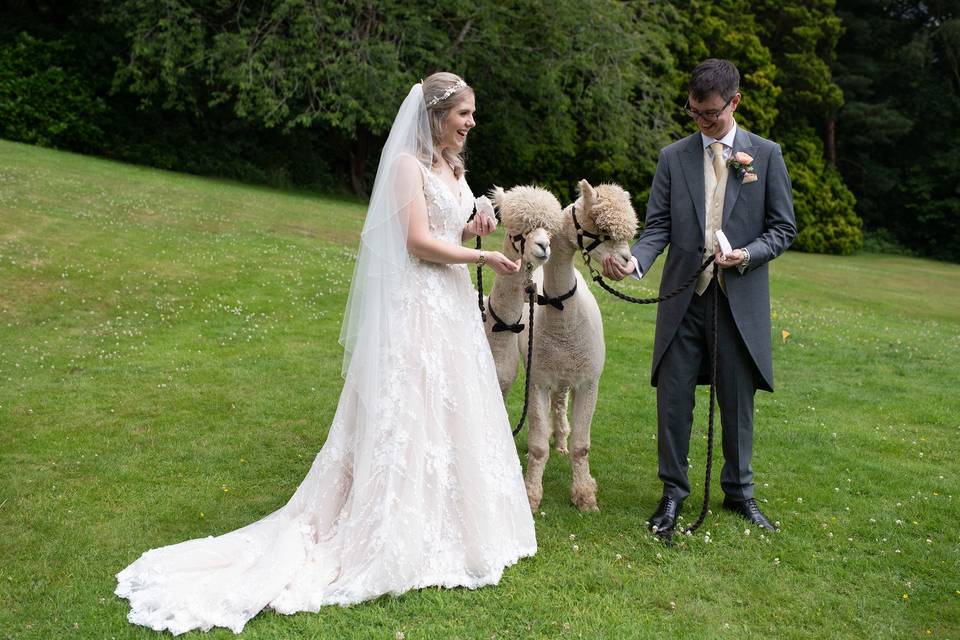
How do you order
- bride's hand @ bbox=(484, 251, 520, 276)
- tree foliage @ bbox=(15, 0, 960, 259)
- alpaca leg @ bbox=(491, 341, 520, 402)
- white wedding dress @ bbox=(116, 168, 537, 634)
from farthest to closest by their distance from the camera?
1. tree foliage @ bbox=(15, 0, 960, 259)
2. alpaca leg @ bbox=(491, 341, 520, 402)
3. bride's hand @ bbox=(484, 251, 520, 276)
4. white wedding dress @ bbox=(116, 168, 537, 634)

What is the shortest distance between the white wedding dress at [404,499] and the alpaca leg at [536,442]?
2.51 ft

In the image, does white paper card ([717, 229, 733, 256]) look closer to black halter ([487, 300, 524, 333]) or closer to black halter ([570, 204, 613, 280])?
black halter ([570, 204, 613, 280])

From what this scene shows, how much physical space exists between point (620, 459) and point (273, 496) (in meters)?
2.96

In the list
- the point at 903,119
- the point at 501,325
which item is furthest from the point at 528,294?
the point at 903,119

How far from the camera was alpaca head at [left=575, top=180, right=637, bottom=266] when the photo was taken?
493 centimetres

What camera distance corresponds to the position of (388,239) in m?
4.65

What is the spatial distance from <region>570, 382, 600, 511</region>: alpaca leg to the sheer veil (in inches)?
64.3

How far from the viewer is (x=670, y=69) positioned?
27.2 meters

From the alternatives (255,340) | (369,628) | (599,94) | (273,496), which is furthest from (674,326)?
(599,94)

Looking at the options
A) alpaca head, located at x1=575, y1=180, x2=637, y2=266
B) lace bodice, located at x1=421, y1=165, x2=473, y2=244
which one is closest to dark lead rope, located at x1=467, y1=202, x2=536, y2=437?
lace bodice, located at x1=421, y1=165, x2=473, y2=244

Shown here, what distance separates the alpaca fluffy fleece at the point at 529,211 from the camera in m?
4.92

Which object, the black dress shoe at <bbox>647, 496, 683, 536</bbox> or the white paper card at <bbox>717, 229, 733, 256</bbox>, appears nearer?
the white paper card at <bbox>717, 229, 733, 256</bbox>

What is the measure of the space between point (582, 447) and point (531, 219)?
1.77 meters

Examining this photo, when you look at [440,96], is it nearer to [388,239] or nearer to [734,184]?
[388,239]
